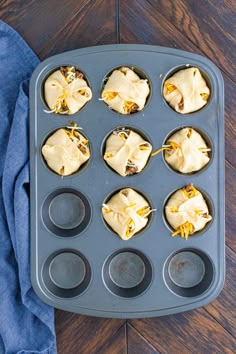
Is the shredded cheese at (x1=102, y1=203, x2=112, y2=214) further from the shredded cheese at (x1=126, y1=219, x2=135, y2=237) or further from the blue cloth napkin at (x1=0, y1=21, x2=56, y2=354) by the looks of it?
the blue cloth napkin at (x1=0, y1=21, x2=56, y2=354)

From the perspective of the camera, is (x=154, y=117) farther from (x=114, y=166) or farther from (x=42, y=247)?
(x=42, y=247)

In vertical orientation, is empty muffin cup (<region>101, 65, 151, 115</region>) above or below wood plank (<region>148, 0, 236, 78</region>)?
below

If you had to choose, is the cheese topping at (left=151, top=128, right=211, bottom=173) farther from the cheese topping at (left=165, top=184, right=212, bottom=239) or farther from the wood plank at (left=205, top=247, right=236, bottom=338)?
the wood plank at (left=205, top=247, right=236, bottom=338)

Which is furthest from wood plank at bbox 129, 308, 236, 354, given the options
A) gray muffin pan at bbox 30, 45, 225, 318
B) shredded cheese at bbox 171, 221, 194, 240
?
shredded cheese at bbox 171, 221, 194, 240

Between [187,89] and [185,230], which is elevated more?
[187,89]

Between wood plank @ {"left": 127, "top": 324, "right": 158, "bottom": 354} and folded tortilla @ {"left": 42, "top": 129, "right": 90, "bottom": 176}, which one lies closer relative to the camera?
folded tortilla @ {"left": 42, "top": 129, "right": 90, "bottom": 176}

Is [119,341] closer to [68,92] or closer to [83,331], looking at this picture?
[83,331]

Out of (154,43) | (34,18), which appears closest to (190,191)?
(154,43)

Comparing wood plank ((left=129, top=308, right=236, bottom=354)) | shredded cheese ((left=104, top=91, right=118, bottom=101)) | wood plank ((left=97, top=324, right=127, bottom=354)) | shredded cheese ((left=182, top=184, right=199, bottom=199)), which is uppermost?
shredded cheese ((left=104, top=91, right=118, bottom=101))

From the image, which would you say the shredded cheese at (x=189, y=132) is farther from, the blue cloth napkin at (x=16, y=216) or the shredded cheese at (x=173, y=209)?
the blue cloth napkin at (x=16, y=216)
